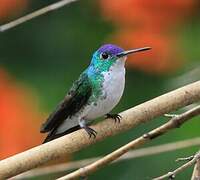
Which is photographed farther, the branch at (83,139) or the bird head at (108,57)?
the bird head at (108,57)

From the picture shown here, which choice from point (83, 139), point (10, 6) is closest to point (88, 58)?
point (10, 6)

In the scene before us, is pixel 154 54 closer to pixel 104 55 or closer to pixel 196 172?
pixel 104 55

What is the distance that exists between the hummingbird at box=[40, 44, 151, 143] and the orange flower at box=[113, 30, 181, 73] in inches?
47.7

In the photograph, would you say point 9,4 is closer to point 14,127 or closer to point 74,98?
Result: point 14,127

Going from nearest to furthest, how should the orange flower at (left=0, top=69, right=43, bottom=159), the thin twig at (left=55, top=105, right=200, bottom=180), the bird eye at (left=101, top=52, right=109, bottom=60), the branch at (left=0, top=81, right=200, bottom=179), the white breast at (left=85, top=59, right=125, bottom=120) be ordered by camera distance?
the thin twig at (left=55, top=105, right=200, bottom=180), the branch at (left=0, top=81, right=200, bottom=179), the white breast at (left=85, top=59, right=125, bottom=120), the bird eye at (left=101, top=52, right=109, bottom=60), the orange flower at (left=0, top=69, right=43, bottom=159)

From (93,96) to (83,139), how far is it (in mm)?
555

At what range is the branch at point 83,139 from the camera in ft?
3.42

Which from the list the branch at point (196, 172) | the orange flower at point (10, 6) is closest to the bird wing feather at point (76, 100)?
the branch at point (196, 172)

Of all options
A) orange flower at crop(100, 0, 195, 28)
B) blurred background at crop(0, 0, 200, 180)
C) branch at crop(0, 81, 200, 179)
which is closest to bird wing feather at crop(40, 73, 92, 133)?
branch at crop(0, 81, 200, 179)

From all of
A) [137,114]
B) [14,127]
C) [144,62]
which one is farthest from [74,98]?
[144,62]

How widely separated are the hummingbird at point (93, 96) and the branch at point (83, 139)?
0.48m

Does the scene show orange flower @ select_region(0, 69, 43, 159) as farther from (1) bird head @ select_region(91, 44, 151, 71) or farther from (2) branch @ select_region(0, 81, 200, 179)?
(2) branch @ select_region(0, 81, 200, 179)

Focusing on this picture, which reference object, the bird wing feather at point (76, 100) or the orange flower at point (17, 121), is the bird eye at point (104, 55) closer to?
the bird wing feather at point (76, 100)

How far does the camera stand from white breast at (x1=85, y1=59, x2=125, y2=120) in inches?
64.3
